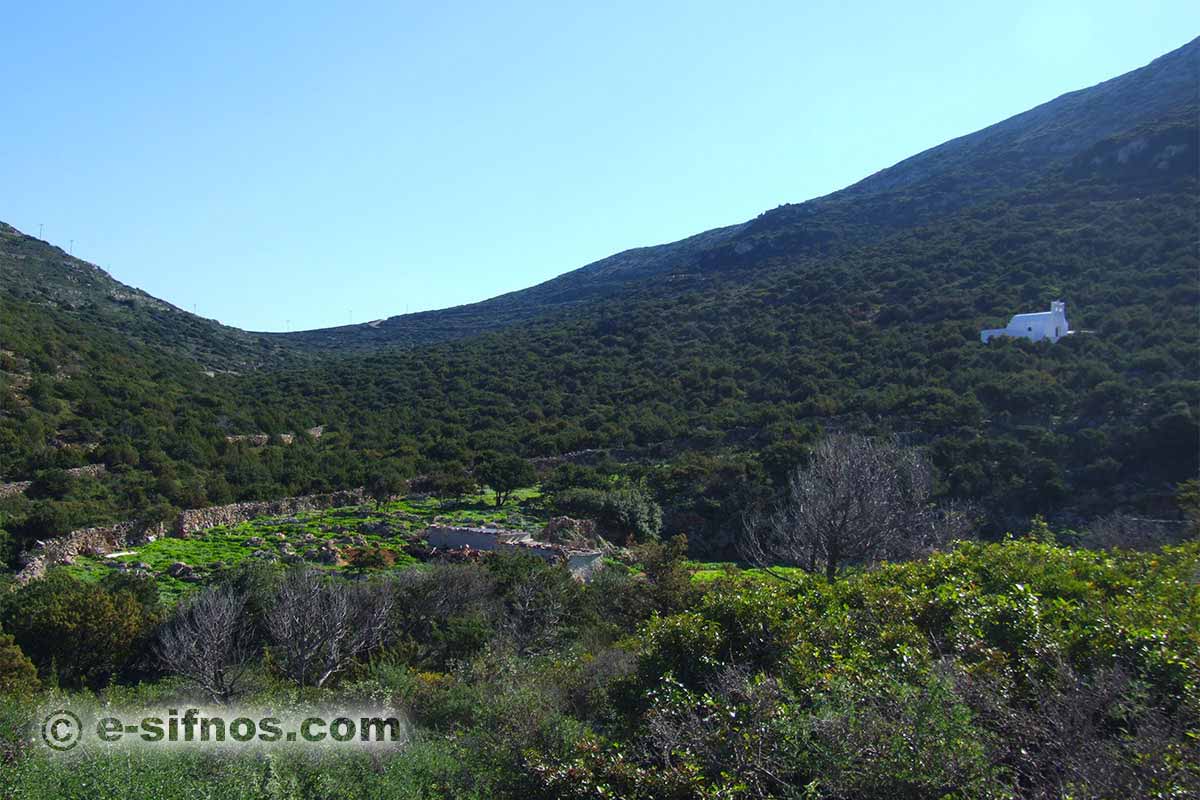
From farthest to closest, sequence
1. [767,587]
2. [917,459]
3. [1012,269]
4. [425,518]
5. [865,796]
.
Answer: [1012,269] < [425,518] < [917,459] < [767,587] < [865,796]

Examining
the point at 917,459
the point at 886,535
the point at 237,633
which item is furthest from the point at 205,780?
the point at 917,459

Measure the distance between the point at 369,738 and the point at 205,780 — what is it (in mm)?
2061

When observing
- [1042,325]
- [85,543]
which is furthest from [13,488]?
[1042,325]

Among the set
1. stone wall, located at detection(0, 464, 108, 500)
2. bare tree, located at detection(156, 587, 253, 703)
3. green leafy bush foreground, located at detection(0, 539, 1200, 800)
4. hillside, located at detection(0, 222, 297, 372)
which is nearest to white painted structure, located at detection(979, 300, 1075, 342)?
green leafy bush foreground, located at detection(0, 539, 1200, 800)

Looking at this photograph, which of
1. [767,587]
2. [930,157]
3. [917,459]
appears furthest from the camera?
[930,157]

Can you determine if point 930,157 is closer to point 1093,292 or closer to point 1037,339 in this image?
point 1093,292

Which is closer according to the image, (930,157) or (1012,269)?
(1012,269)

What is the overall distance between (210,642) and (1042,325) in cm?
3187

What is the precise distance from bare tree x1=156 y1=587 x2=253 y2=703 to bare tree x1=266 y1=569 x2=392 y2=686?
611mm

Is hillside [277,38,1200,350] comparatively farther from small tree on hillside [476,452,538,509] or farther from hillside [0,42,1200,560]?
small tree on hillside [476,452,538,509]

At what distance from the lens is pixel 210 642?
11.1 meters

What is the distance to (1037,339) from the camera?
99.0 ft

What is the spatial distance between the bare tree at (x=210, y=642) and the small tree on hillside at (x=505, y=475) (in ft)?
45.7

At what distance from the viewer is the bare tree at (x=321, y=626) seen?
12.0 metres
